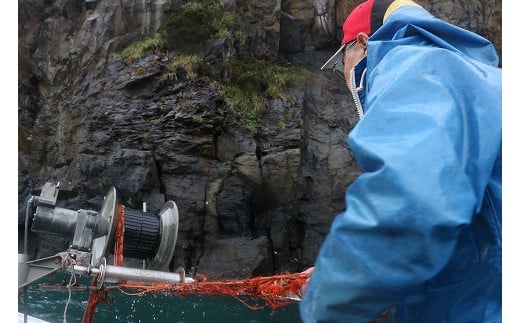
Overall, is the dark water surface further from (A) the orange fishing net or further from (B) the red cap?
(B) the red cap

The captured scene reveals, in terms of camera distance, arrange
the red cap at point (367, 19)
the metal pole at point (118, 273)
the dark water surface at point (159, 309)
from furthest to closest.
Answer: the dark water surface at point (159, 309) < the metal pole at point (118, 273) < the red cap at point (367, 19)

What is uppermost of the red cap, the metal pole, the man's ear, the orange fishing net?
the red cap

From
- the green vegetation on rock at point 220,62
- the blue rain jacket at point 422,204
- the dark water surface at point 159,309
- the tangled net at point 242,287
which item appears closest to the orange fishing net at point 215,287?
the tangled net at point 242,287

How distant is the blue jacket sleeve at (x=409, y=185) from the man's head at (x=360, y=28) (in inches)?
17.5

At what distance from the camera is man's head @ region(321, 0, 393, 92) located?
118 cm

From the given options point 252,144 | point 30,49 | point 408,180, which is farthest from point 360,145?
point 30,49

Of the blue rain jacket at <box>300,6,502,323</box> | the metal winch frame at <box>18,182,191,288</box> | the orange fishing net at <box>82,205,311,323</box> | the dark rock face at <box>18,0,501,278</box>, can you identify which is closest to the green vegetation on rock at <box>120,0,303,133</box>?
the dark rock face at <box>18,0,501,278</box>

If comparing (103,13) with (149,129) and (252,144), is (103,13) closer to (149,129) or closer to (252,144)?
(149,129)

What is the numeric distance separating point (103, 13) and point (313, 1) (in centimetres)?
574

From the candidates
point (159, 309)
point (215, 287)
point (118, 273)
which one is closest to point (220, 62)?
point (159, 309)

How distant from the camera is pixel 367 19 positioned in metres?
1.21

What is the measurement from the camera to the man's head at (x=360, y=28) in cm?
118

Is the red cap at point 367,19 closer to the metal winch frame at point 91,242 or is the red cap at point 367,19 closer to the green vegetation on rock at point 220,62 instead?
the metal winch frame at point 91,242

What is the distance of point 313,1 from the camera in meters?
15.1
